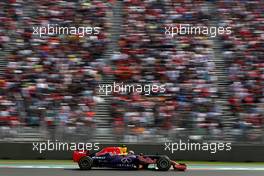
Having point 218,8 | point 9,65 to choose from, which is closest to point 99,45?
point 9,65

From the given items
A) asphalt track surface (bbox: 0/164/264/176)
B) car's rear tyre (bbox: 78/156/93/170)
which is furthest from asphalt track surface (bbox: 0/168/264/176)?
car's rear tyre (bbox: 78/156/93/170)

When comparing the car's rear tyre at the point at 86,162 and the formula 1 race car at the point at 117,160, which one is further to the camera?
the car's rear tyre at the point at 86,162

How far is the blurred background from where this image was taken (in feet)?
57.2

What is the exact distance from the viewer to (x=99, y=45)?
69.9 ft
